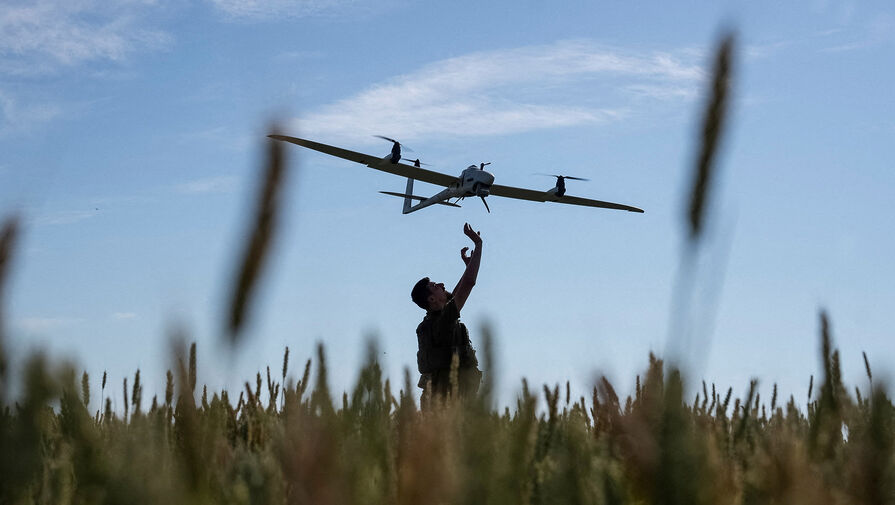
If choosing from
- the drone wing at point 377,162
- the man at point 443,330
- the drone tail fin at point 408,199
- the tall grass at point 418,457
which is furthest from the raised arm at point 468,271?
the drone tail fin at point 408,199

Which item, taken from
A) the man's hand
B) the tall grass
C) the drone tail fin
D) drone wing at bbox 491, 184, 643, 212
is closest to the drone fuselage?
drone wing at bbox 491, 184, 643, 212

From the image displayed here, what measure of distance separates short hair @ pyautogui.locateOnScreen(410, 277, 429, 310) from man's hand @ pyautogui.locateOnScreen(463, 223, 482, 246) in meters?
0.76

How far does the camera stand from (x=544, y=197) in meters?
36.8

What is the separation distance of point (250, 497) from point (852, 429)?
5.88ft

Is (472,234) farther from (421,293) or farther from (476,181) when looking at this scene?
(476,181)

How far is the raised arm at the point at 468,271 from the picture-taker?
9.16 meters

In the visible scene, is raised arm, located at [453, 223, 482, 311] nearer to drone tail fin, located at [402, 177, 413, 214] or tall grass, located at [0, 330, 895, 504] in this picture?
tall grass, located at [0, 330, 895, 504]

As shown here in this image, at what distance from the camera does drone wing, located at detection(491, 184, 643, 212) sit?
36.6 meters

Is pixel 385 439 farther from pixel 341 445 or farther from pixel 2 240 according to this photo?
pixel 2 240

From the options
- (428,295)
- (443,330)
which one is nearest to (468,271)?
(428,295)

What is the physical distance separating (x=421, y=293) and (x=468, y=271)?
567 mm

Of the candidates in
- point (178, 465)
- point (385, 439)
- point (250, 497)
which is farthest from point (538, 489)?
point (178, 465)

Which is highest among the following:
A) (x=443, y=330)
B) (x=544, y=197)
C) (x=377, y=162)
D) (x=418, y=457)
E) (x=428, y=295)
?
(x=544, y=197)

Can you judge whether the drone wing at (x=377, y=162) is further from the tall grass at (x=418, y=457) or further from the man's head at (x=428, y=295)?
the tall grass at (x=418, y=457)
